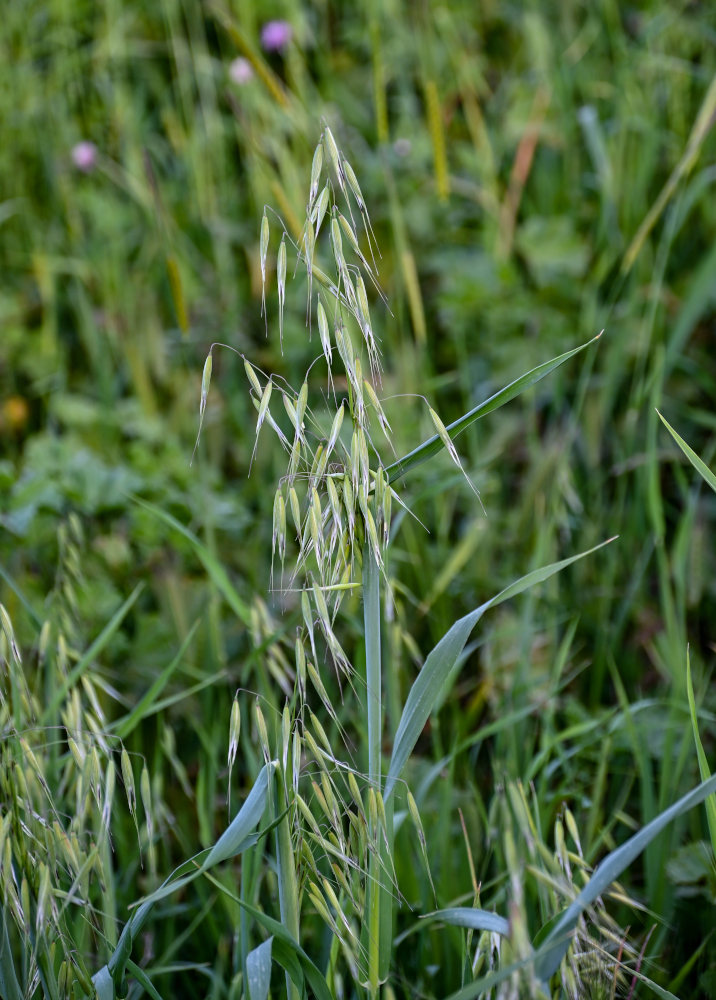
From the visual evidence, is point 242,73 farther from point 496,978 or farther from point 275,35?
point 496,978

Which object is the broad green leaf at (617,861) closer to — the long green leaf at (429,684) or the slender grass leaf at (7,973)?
the long green leaf at (429,684)

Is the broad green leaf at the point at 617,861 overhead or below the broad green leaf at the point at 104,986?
overhead

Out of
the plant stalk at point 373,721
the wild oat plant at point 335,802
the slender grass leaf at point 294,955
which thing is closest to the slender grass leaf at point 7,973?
the wild oat plant at point 335,802

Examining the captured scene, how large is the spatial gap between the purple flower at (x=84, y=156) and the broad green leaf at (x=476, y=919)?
187 cm

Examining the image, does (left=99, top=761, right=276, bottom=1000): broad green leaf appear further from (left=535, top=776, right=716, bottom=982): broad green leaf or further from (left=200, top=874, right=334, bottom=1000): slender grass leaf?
(left=535, top=776, right=716, bottom=982): broad green leaf

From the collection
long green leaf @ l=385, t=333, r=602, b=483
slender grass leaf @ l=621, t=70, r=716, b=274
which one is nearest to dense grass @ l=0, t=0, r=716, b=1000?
slender grass leaf @ l=621, t=70, r=716, b=274

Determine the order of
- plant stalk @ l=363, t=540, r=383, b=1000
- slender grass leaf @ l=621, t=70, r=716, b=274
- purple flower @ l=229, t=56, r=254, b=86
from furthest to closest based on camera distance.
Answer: purple flower @ l=229, t=56, r=254, b=86 < slender grass leaf @ l=621, t=70, r=716, b=274 < plant stalk @ l=363, t=540, r=383, b=1000

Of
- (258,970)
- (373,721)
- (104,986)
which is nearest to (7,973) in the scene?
(104,986)

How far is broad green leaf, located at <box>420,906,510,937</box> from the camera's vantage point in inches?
23.3

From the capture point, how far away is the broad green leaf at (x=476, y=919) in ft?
1.94

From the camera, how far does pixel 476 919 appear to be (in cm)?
63

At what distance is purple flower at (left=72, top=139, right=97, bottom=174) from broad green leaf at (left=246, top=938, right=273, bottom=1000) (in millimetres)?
1857

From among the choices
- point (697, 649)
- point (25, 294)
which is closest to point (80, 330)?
point (25, 294)

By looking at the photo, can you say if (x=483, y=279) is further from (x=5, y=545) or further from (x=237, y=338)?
(x=5, y=545)
